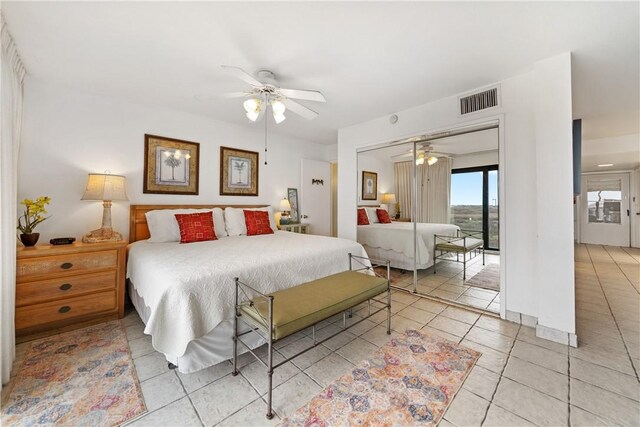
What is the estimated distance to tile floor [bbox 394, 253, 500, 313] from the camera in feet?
9.69

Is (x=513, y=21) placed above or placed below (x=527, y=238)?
above

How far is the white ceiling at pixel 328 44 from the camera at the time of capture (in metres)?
1.72

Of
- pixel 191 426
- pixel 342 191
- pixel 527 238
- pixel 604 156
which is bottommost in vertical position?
pixel 191 426

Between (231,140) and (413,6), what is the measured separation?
10.6 feet

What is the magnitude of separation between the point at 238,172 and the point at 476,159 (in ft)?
11.4

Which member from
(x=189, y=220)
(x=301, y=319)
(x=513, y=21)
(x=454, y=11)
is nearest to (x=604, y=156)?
(x=513, y=21)

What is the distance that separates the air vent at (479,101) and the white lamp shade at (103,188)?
405 cm

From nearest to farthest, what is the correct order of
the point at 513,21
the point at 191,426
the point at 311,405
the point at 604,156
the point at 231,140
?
the point at 191,426 → the point at 311,405 → the point at 513,21 → the point at 231,140 → the point at 604,156

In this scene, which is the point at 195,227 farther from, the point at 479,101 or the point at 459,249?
the point at 479,101

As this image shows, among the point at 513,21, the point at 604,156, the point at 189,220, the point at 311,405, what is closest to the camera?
the point at 311,405

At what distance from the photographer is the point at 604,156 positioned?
15.9 ft

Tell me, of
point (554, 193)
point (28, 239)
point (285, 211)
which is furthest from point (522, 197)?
point (28, 239)

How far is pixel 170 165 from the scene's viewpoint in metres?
3.54

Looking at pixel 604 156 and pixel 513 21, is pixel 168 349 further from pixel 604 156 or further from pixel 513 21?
pixel 604 156
